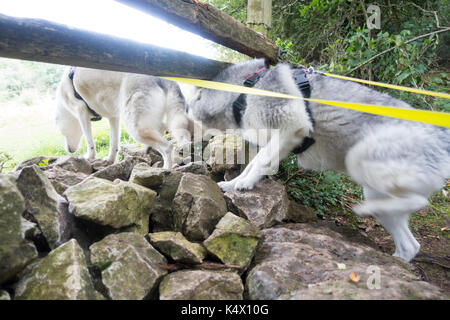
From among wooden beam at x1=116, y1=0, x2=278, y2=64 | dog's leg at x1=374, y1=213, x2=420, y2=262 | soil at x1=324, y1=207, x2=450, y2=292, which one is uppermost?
wooden beam at x1=116, y1=0, x2=278, y2=64

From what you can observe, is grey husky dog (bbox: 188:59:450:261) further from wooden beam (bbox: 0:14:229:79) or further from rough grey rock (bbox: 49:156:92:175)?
rough grey rock (bbox: 49:156:92:175)

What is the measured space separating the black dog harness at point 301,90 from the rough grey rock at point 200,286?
150 centimetres

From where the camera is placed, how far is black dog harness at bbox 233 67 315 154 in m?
2.19

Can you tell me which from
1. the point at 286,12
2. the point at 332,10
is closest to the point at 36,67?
the point at 286,12

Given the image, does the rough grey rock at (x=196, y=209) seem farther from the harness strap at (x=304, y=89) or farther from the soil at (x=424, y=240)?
the soil at (x=424, y=240)

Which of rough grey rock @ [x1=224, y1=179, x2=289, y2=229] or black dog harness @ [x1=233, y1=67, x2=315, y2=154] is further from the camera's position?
black dog harness @ [x1=233, y1=67, x2=315, y2=154]

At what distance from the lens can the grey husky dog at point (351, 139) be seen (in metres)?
1.72

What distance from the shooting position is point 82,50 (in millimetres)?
1548

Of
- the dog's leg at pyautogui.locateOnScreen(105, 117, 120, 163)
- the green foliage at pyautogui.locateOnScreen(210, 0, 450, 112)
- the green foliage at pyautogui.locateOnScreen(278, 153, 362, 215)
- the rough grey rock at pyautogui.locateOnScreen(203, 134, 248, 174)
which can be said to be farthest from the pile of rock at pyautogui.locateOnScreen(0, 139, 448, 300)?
the green foliage at pyautogui.locateOnScreen(210, 0, 450, 112)

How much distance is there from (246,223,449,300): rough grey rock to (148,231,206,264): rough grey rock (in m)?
0.32

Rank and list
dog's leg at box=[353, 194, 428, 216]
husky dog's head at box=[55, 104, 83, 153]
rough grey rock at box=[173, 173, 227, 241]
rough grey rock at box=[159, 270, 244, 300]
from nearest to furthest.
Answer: rough grey rock at box=[159, 270, 244, 300], rough grey rock at box=[173, 173, 227, 241], dog's leg at box=[353, 194, 428, 216], husky dog's head at box=[55, 104, 83, 153]

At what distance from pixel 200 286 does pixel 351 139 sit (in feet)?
5.51
